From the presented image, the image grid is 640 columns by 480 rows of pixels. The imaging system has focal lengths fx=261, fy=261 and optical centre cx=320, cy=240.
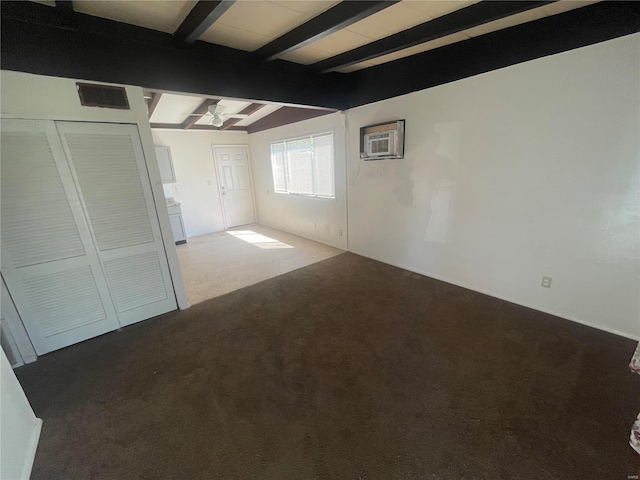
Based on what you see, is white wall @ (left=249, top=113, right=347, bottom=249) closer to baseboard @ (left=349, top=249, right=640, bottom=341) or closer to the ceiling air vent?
baseboard @ (left=349, top=249, right=640, bottom=341)

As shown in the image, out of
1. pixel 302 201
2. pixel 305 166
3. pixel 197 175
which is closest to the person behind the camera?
pixel 305 166

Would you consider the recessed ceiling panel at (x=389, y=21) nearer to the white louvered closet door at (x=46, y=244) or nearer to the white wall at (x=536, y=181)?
the white wall at (x=536, y=181)

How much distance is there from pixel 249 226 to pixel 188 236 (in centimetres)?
146

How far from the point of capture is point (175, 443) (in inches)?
60.2

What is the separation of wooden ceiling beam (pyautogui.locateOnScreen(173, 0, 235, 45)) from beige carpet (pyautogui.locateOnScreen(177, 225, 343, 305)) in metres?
2.64

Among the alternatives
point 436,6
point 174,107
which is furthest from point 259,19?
point 174,107

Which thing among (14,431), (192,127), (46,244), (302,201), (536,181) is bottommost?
(14,431)

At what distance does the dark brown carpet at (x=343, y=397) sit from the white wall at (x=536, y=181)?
382 mm

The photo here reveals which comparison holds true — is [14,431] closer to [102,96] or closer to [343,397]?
[343,397]

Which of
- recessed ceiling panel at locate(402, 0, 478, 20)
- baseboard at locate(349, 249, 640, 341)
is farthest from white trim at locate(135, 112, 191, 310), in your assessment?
baseboard at locate(349, 249, 640, 341)

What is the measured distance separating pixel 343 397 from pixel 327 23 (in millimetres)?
2769

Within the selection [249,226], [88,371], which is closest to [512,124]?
[88,371]

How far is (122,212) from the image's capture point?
2.48 metres

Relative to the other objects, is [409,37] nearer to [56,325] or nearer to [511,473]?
[511,473]
